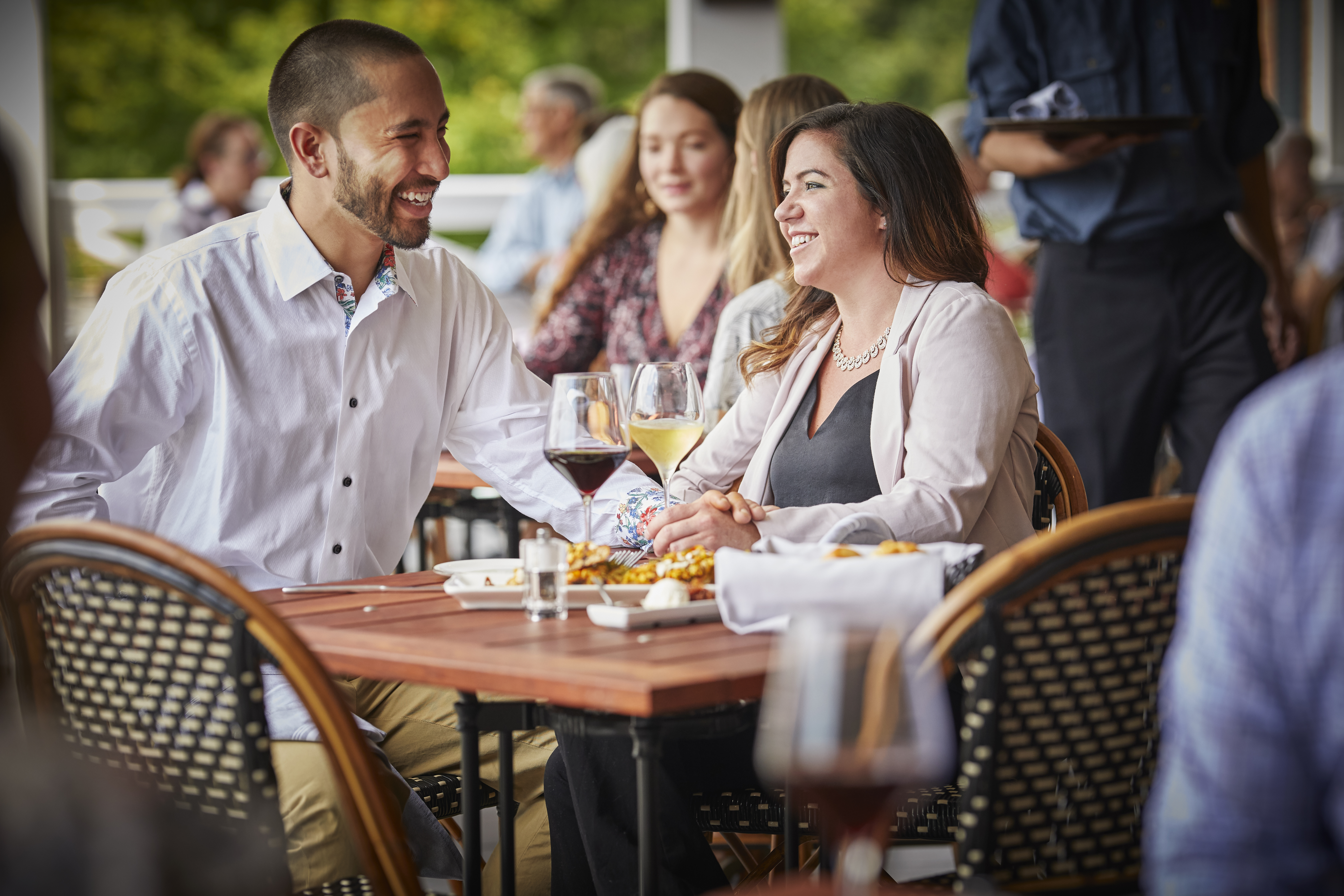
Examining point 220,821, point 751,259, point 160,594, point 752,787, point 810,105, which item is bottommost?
point 752,787

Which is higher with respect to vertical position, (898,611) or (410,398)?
(410,398)

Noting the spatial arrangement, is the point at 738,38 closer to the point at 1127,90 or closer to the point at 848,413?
the point at 1127,90

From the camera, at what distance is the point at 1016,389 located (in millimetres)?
1960

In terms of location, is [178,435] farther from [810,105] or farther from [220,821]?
[810,105]

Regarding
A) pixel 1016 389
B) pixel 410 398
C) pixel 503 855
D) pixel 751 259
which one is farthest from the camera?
pixel 751 259

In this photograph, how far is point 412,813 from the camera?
1695mm

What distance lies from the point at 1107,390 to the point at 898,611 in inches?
68.4

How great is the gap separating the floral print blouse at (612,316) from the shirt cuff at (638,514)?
1.47 m

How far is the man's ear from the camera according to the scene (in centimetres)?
214

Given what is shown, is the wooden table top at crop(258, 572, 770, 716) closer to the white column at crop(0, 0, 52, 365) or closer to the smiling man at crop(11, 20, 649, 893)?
the smiling man at crop(11, 20, 649, 893)

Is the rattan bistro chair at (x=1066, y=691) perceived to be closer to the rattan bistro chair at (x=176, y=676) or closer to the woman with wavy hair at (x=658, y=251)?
the rattan bistro chair at (x=176, y=676)

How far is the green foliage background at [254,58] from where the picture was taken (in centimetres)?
1045

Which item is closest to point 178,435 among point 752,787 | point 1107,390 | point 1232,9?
point 752,787

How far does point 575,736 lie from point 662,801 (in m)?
0.16
